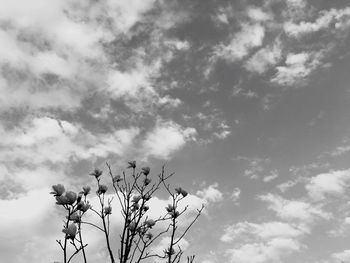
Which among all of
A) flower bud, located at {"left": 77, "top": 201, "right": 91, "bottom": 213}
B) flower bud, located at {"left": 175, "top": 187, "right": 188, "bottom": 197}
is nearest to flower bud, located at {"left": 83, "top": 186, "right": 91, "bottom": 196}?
flower bud, located at {"left": 77, "top": 201, "right": 91, "bottom": 213}

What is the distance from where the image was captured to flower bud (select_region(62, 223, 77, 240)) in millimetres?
5410

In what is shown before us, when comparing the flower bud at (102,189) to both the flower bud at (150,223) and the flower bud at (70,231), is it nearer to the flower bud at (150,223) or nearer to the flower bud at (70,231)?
the flower bud at (150,223)

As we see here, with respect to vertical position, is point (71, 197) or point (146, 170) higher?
point (146, 170)

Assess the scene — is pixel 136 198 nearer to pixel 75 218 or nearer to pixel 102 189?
pixel 102 189

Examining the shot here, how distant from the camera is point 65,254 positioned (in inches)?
183

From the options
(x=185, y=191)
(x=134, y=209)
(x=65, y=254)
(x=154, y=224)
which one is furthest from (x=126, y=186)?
(x=65, y=254)

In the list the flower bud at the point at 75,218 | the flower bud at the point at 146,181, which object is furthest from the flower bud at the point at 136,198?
the flower bud at the point at 75,218

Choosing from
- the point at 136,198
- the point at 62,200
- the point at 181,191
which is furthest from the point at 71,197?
the point at 181,191

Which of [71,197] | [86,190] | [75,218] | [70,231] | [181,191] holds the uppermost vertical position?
[181,191]

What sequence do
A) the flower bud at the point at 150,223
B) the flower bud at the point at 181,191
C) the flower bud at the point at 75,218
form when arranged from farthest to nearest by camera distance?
the flower bud at the point at 181,191 → the flower bud at the point at 150,223 → the flower bud at the point at 75,218

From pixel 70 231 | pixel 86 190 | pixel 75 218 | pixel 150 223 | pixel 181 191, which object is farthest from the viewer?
pixel 181 191

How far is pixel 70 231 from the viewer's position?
546cm

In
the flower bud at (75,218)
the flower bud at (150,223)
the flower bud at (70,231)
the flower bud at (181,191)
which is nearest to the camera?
the flower bud at (70,231)

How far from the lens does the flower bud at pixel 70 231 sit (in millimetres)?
5410
